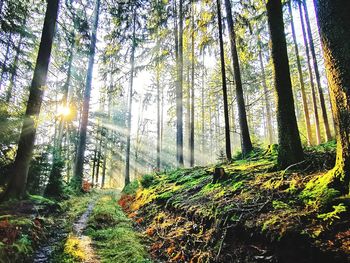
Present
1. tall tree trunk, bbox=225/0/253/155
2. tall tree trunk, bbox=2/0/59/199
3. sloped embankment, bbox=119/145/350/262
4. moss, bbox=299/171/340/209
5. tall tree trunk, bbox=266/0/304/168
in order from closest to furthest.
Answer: sloped embankment, bbox=119/145/350/262 → moss, bbox=299/171/340/209 → tall tree trunk, bbox=266/0/304/168 → tall tree trunk, bbox=2/0/59/199 → tall tree trunk, bbox=225/0/253/155

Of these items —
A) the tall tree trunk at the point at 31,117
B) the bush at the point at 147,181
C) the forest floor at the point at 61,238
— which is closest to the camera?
the forest floor at the point at 61,238

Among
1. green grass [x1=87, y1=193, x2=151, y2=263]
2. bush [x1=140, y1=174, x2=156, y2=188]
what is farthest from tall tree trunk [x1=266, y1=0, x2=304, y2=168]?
bush [x1=140, y1=174, x2=156, y2=188]

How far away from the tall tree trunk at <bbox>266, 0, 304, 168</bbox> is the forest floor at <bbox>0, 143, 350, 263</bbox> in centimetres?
31

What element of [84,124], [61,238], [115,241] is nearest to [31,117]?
[61,238]

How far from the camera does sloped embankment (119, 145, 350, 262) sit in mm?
2641

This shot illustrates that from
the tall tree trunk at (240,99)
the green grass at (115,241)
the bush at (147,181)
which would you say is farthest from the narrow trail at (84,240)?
the tall tree trunk at (240,99)

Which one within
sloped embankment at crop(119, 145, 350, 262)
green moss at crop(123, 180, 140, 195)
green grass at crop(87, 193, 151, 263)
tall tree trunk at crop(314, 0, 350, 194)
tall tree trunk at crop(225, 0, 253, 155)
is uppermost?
tall tree trunk at crop(225, 0, 253, 155)

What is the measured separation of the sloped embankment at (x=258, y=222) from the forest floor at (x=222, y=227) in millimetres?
10

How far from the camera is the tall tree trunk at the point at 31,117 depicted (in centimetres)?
728

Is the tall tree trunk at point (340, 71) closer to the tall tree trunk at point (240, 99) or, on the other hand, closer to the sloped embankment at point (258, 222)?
the sloped embankment at point (258, 222)

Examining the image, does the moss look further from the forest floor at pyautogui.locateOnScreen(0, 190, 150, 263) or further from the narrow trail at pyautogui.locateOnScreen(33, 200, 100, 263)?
the narrow trail at pyautogui.locateOnScreen(33, 200, 100, 263)

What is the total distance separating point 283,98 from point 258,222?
114 inches

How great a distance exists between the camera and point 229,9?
927cm

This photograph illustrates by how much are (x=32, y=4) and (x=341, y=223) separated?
41.6ft
